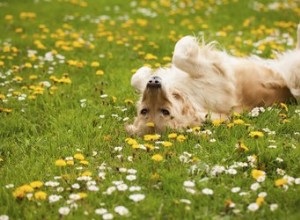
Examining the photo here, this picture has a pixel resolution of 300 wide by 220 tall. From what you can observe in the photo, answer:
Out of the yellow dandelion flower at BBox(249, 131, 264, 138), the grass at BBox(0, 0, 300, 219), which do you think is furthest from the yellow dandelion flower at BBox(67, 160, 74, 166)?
the yellow dandelion flower at BBox(249, 131, 264, 138)

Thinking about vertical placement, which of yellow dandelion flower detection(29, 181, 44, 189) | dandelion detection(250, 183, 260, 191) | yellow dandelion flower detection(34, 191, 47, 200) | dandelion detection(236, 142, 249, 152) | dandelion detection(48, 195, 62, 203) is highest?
dandelion detection(236, 142, 249, 152)

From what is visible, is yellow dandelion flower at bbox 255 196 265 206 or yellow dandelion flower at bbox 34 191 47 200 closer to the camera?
yellow dandelion flower at bbox 255 196 265 206

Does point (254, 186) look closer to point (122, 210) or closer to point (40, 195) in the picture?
point (122, 210)

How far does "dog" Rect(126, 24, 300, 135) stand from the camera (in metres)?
5.56

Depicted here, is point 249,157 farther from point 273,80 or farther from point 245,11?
point 245,11

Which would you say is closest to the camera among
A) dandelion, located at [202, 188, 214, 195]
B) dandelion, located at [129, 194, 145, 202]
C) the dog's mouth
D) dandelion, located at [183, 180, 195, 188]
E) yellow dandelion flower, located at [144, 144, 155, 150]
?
dandelion, located at [129, 194, 145, 202]

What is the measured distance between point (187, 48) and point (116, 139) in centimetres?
152

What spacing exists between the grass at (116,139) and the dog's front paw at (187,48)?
0.85 meters

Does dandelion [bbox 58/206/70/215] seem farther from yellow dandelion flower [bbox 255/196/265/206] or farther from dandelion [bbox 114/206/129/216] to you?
yellow dandelion flower [bbox 255/196/265/206]

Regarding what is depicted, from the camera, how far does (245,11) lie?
11.7 meters

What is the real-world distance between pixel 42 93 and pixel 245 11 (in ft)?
21.9

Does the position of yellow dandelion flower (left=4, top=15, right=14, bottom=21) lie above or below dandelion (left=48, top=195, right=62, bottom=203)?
above

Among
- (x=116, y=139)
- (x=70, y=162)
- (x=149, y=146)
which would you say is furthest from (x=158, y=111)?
(x=70, y=162)

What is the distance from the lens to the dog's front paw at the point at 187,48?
592 centimetres
